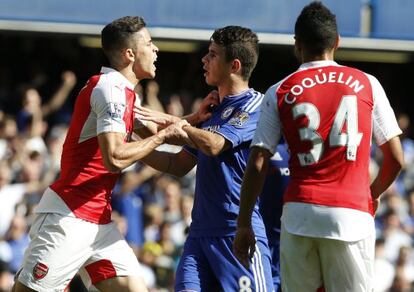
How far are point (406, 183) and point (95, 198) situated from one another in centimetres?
887

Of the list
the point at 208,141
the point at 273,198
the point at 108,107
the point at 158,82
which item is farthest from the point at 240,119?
the point at 158,82

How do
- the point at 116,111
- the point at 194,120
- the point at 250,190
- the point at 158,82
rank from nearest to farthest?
the point at 250,190 < the point at 116,111 < the point at 194,120 < the point at 158,82

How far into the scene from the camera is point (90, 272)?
7523 mm

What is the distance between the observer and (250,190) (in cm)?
634

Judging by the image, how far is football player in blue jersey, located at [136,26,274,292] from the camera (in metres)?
7.14

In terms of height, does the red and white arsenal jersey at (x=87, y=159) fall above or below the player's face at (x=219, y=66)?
below

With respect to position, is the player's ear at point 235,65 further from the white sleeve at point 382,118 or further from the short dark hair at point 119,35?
the white sleeve at point 382,118

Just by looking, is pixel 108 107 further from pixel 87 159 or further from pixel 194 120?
pixel 194 120

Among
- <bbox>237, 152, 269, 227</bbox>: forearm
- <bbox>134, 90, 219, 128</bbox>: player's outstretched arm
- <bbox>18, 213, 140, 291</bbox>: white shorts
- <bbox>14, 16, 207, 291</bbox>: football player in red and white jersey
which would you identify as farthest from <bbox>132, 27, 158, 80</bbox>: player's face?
<bbox>237, 152, 269, 227</bbox>: forearm

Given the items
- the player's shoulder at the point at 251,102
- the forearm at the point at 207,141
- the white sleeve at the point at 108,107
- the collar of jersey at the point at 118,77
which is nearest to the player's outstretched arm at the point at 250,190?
the forearm at the point at 207,141

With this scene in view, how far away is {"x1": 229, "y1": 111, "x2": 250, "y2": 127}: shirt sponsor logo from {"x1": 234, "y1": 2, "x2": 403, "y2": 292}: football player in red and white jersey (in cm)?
86

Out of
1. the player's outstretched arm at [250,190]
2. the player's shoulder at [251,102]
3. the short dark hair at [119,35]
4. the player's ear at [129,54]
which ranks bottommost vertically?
the player's outstretched arm at [250,190]

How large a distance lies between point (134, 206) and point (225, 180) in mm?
6169

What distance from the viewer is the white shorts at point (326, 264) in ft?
20.3
